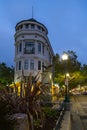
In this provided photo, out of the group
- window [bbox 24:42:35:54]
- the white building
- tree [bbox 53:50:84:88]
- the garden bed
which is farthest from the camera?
tree [bbox 53:50:84:88]

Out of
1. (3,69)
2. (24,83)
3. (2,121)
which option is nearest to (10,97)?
(24,83)

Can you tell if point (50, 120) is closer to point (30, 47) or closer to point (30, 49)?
point (30, 49)

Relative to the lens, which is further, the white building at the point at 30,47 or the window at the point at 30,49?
the window at the point at 30,49

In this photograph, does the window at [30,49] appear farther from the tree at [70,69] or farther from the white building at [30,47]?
the tree at [70,69]

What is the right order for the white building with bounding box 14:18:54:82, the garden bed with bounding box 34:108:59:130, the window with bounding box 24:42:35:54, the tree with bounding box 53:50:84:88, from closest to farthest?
1. the garden bed with bounding box 34:108:59:130
2. the white building with bounding box 14:18:54:82
3. the window with bounding box 24:42:35:54
4. the tree with bounding box 53:50:84:88

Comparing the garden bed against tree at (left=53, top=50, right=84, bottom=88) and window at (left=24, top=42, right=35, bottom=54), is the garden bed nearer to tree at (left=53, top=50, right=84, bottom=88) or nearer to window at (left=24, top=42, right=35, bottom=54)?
window at (left=24, top=42, right=35, bottom=54)

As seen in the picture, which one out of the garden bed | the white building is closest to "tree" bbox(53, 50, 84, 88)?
the white building

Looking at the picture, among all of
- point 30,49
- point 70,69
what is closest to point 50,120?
point 30,49

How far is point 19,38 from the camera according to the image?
2016 inches

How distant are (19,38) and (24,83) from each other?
A: 43660mm

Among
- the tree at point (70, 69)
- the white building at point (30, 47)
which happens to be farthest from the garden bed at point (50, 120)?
the tree at point (70, 69)

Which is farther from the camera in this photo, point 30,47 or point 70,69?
point 70,69

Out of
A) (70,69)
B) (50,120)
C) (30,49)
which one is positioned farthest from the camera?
(70,69)

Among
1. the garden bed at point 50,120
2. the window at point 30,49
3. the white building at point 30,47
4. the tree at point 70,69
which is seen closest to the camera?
the garden bed at point 50,120
